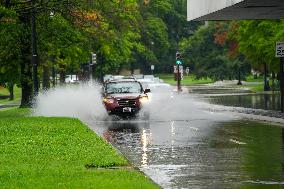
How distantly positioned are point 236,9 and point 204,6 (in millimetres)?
1416

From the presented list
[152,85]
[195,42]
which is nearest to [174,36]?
[195,42]

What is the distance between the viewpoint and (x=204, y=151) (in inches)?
683

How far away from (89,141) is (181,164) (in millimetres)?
4950

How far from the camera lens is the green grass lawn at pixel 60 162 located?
11703 mm

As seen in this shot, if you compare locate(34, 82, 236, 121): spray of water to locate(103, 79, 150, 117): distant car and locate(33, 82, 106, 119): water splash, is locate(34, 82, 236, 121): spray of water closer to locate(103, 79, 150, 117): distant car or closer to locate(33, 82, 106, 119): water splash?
locate(33, 82, 106, 119): water splash

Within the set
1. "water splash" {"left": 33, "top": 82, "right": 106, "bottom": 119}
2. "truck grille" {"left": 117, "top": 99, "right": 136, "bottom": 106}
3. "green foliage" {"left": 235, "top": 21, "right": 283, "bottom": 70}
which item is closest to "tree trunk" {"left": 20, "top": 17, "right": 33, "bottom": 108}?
"water splash" {"left": 33, "top": 82, "right": 106, "bottom": 119}

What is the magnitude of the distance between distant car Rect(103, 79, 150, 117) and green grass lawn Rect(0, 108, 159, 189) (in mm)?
9019

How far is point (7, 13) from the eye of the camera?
94.8 feet

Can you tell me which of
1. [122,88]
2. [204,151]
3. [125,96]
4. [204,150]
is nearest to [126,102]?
[125,96]

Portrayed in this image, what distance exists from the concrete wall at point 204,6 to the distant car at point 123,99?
4.19 metres

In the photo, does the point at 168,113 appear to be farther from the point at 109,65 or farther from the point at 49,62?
the point at 109,65

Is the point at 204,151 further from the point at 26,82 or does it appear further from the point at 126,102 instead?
the point at 26,82

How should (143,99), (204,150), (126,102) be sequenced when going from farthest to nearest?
(143,99)
(126,102)
(204,150)

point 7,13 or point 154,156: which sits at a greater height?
point 7,13
